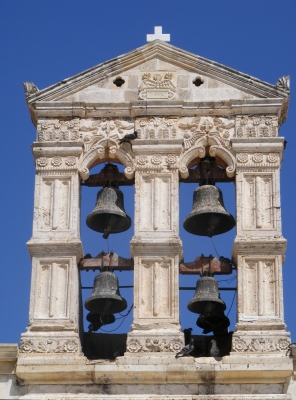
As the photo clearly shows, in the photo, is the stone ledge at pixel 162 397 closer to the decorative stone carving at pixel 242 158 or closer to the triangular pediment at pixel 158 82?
the decorative stone carving at pixel 242 158

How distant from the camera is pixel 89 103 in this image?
89.0 ft

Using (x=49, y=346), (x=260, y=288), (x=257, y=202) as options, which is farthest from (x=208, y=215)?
(x=49, y=346)

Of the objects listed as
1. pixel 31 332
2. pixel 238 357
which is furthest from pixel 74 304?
pixel 238 357

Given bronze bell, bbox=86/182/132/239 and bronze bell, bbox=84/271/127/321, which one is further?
bronze bell, bbox=86/182/132/239

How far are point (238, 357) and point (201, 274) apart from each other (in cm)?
169

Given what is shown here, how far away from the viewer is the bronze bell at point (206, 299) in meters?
26.0

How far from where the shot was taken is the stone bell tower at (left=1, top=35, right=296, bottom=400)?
2484 centimetres

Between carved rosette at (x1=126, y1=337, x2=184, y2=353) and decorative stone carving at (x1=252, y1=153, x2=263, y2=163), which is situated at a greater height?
decorative stone carving at (x1=252, y1=153, x2=263, y2=163)

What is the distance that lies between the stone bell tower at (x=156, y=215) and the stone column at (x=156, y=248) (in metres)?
0.02

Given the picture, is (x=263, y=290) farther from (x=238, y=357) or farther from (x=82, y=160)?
(x=82, y=160)

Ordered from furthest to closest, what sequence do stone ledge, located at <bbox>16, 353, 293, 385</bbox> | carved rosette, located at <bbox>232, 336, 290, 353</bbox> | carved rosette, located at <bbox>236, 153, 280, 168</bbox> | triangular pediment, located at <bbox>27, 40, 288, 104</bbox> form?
triangular pediment, located at <bbox>27, 40, 288, 104</bbox>, carved rosette, located at <bbox>236, 153, 280, 168</bbox>, carved rosette, located at <bbox>232, 336, 290, 353</bbox>, stone ledge, located at <bbox>16, 353, 293, 385</bbox>

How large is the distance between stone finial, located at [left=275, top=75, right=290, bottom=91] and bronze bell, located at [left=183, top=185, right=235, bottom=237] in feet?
5.92

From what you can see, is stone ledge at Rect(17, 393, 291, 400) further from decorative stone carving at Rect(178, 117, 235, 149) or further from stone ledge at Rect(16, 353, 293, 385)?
decorative stone carving at Rect(178, 117, 235, 149)

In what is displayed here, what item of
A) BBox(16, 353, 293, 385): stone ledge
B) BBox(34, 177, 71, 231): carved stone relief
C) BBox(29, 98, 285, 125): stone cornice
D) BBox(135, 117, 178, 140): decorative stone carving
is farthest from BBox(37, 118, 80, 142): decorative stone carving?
BBox(16, 353, 293, 385): stone ledge
